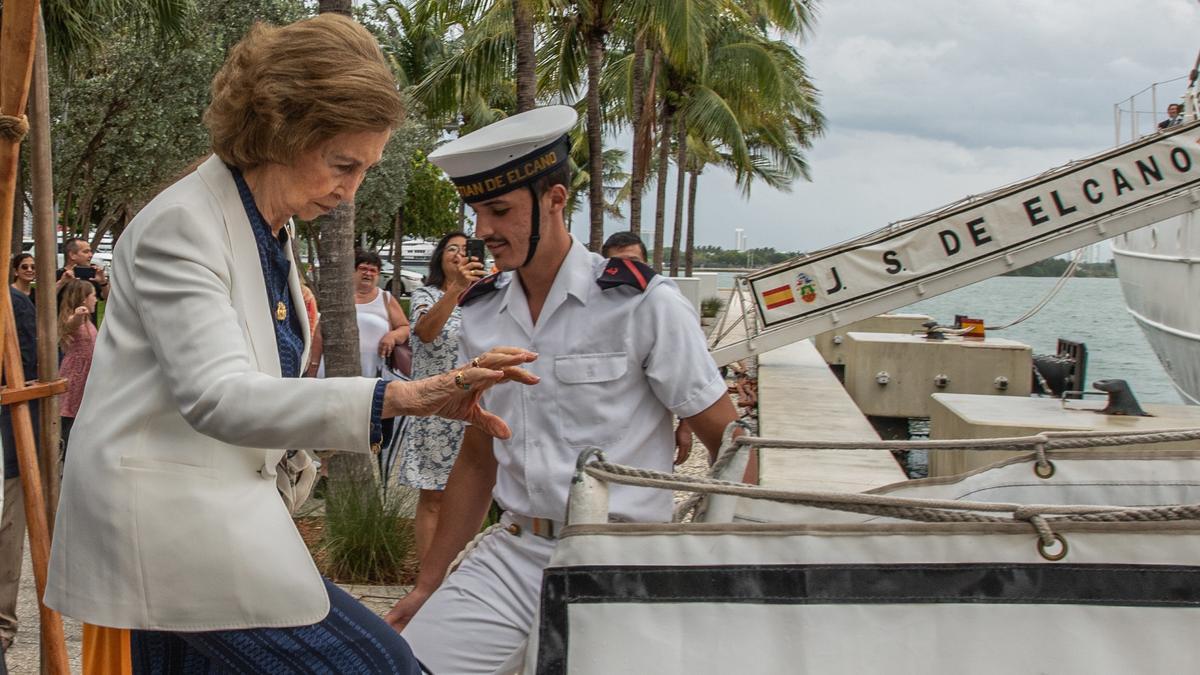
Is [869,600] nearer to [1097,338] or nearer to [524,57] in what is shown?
[524,57]

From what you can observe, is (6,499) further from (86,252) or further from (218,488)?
(86,252)

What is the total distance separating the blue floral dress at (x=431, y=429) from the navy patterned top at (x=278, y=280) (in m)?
3.73

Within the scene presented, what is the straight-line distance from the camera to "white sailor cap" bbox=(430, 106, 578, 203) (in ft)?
9.19

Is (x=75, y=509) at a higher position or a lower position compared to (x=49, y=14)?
lower

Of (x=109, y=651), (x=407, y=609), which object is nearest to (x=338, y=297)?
(x=407, y=609)

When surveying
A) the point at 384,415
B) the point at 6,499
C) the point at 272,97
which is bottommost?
the point at 6,499

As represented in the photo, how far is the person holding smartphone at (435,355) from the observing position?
6.11 metres

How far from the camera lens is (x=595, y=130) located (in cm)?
2067

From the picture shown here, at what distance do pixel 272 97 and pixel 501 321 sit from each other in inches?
43.4

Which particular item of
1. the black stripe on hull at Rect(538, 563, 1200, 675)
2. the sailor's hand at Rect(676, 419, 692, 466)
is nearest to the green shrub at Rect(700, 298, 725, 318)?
the sailor's hand at Rect(676, 419, 692, 466)

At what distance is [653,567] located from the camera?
157 cm

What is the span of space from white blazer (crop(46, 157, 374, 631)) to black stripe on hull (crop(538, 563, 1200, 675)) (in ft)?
1.49

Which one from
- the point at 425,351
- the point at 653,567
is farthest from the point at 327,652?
the point at 425,351

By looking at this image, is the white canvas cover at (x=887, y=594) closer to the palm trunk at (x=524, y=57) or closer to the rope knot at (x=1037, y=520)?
the rope knot at (x=1037, y=520)
